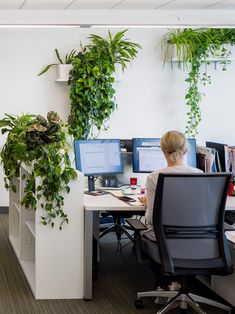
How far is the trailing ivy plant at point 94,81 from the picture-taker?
6.24m

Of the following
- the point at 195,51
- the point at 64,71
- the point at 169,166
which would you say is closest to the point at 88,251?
the point at 169,166

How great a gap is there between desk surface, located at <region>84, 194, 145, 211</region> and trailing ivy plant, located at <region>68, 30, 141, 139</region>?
2464mm

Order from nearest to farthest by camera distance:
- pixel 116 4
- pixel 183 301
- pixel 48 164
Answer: pixel 183 301, pixel 48 164, pixel 116 4

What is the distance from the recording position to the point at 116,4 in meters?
5.60

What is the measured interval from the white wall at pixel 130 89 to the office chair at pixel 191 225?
3819 millimetres

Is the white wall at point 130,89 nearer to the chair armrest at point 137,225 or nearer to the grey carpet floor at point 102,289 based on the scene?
the grey carpet floor at point 102,289

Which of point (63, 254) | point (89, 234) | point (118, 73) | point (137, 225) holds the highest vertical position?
point (118, 73)

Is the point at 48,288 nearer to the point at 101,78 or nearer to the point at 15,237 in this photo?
the point at 15,237

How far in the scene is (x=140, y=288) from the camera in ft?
12.8

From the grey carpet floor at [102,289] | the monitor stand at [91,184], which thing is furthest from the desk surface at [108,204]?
the grey carpet floor at [102,289]

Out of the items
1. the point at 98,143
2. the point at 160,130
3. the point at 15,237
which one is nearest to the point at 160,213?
the point at 98,143

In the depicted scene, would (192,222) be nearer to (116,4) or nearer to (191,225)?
(191,225)

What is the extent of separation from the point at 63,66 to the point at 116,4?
3.76ft

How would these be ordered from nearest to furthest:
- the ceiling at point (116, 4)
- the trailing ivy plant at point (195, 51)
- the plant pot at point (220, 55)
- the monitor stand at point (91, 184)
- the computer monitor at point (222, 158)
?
the monitor stand at point (91, 184), the computer monitor at point (222, 158), the ceiling at point (116, 4), the trailing ivy plant at point (195, 51), the plant pot at point (220, 55)
